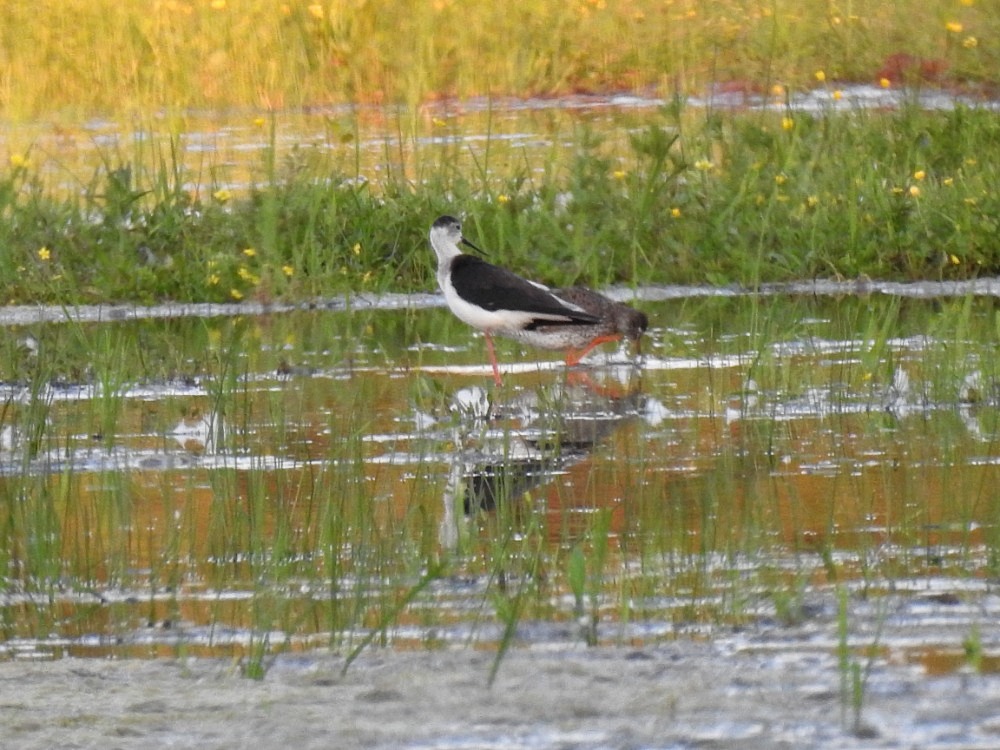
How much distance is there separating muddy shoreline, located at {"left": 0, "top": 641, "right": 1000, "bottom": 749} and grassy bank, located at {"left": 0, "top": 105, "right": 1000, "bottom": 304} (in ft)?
20.4

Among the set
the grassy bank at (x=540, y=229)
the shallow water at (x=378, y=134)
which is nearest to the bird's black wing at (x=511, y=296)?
the grassy bank at (x=540, y=229)

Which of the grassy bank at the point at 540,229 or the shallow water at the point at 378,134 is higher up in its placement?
the shallow water at the point at 378,134

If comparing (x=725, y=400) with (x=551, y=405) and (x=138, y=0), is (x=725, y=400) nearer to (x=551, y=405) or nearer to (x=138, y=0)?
(x=551, y=405)

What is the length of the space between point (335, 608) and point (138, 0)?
1734 cm

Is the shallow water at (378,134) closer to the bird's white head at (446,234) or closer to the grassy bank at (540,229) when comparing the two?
the grassy bank at (540,229)

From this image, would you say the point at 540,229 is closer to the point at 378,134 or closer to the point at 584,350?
the point at 584,350

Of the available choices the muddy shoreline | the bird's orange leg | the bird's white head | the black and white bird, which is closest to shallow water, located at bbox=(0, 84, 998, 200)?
the bird's white head

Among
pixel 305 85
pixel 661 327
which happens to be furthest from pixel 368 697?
pixel 305 85

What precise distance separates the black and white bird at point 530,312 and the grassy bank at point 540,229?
1290 mm

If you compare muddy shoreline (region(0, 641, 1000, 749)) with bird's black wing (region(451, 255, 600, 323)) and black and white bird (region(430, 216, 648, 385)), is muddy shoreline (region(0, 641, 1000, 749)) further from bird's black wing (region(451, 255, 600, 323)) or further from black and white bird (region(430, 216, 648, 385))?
bird's black wing (region(451, 255, 600, 323))

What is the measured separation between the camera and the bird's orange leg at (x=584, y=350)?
8727 millimetres

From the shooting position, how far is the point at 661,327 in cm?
942

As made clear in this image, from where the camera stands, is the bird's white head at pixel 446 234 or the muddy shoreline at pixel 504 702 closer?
the muddy shoreline at pixel 504 702

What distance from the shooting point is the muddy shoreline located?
11.4ft
